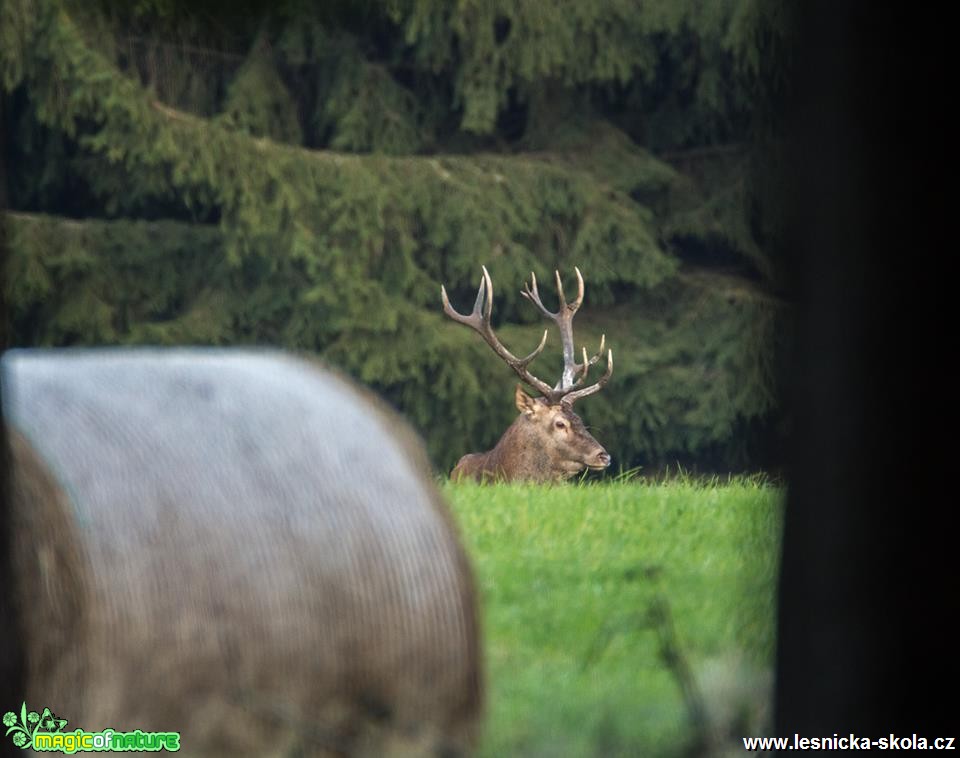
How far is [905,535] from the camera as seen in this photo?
2553 mm

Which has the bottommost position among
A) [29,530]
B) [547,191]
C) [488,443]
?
[488,443]

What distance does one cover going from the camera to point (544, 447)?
11672 mm

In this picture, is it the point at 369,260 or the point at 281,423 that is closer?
the point at 281,423

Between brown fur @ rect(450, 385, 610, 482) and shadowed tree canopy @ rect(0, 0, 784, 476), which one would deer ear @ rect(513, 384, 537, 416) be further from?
shadowed tree canopy @ rect(0, 0, 784, 476)

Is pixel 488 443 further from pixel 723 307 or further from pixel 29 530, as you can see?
pixel 29 530

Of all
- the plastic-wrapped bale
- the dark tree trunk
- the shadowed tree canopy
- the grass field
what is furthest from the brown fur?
the dark tree trunk

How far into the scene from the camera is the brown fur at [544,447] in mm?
11562

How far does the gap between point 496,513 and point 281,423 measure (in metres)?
2.97

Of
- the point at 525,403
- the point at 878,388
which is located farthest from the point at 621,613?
the point at 525,403

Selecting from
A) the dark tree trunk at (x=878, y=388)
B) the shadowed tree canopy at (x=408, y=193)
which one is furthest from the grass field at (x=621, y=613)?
the shadowed tree canopy at (x=408, y=193)

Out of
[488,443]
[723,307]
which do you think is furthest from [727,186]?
[488,443]

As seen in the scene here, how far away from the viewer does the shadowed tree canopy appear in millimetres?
16750

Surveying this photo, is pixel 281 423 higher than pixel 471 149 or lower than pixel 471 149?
lower

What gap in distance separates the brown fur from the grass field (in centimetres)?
402
